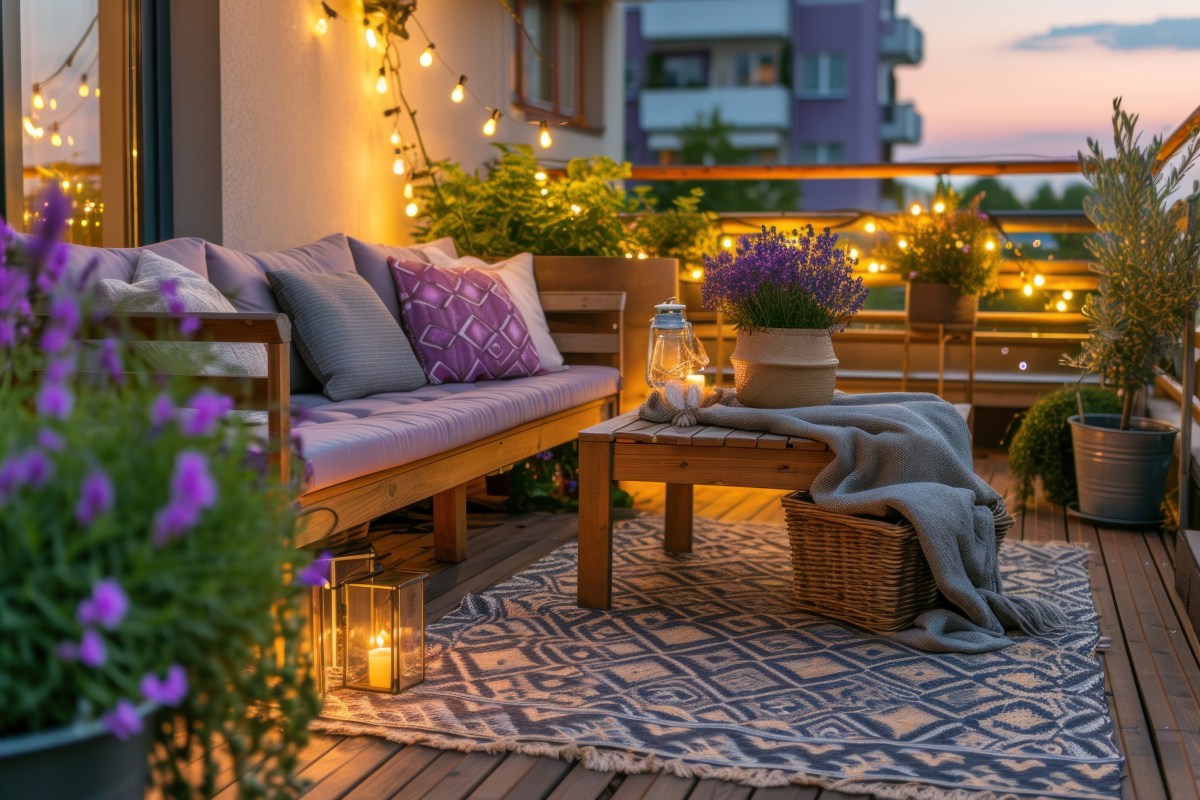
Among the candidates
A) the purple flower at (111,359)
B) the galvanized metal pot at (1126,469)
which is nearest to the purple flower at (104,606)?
the purple flower at (111,359)

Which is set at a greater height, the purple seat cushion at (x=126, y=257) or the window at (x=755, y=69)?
the window at (x=755, y=69)

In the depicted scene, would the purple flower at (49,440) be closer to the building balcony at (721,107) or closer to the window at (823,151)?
the building balcony at (721,107)

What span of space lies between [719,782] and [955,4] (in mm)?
20481

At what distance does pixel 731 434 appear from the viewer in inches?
115

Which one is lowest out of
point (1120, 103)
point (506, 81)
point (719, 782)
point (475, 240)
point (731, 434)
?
point (719, 782)

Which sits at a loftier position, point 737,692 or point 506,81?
point 506,81

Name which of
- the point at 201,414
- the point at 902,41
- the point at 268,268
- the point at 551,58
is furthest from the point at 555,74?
the point at 902,41

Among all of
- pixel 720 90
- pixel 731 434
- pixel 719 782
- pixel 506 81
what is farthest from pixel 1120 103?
pixel 720 90

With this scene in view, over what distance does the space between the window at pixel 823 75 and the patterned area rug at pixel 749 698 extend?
1097 inches

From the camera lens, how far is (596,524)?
2988 millimetres

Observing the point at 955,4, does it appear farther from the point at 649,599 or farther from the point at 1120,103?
the point at 649,599

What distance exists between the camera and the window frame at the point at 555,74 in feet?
22.2

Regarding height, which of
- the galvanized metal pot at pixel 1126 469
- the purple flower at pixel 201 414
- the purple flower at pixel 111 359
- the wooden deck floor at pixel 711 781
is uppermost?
the purple flower at pixel 111 359

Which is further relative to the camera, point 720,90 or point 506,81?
point 720,90
